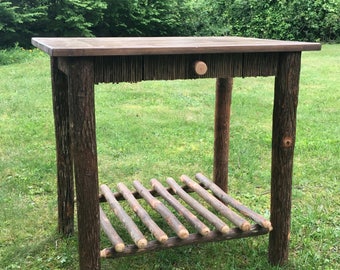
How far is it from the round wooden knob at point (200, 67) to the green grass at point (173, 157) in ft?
3.63

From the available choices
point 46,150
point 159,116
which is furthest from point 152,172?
point 159,116

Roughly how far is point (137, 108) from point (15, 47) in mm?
5687

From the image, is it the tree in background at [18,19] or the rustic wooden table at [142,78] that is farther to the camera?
the tree in background at [18,19]

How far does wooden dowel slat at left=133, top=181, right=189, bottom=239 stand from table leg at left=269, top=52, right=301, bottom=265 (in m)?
0.54

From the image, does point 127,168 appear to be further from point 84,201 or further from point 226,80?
point 84,201

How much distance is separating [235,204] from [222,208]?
0.43 feet

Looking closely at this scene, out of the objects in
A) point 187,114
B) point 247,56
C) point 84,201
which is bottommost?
point 187,114

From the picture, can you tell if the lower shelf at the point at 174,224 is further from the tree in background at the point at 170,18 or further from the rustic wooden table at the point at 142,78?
the tree in background at the point at 170,18

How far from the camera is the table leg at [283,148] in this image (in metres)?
2.44

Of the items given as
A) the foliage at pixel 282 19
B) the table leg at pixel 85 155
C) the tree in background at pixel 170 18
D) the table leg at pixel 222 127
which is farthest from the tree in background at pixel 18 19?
the table leg at pixel 85 155

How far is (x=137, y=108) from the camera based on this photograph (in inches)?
244

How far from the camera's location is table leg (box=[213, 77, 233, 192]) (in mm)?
3256

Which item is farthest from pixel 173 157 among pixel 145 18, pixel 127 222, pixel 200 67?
pixel 145 18

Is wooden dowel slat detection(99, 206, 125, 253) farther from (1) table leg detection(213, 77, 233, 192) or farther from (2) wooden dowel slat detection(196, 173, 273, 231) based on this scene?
(1) table leg detection(213, 77, 233, 192)
